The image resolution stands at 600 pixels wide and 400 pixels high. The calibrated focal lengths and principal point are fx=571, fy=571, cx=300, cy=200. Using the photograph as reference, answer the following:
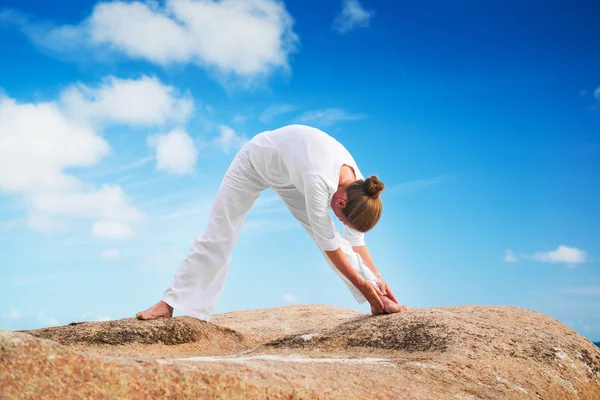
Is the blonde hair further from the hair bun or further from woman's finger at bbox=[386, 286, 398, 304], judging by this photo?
woman's finger at bbox=[386, 286, 398, 304]

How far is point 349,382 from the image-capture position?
2.11 m

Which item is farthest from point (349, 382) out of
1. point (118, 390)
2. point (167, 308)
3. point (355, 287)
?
point (167, 308)

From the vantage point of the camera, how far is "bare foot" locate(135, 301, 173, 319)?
3861 mm

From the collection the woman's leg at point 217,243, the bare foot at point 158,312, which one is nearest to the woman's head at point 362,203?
the woman's leg at point 217,243

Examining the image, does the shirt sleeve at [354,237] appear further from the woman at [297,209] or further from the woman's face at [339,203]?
the woman's face at [339,203]

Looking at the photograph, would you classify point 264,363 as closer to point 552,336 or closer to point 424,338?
point 424,338

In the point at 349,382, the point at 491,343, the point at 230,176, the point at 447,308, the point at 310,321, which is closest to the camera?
the point at 349,382

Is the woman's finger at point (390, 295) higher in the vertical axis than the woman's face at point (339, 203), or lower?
lower

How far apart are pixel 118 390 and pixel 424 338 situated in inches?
71.7

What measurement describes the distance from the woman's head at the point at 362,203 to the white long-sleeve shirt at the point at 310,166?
93 millimetres

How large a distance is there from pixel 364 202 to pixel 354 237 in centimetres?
58

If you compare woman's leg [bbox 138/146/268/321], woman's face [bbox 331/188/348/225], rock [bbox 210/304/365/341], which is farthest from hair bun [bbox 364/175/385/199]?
rock [bbox 210/304/365/341]

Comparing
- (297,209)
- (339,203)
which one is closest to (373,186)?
(339,203)

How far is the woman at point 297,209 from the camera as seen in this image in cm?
316
